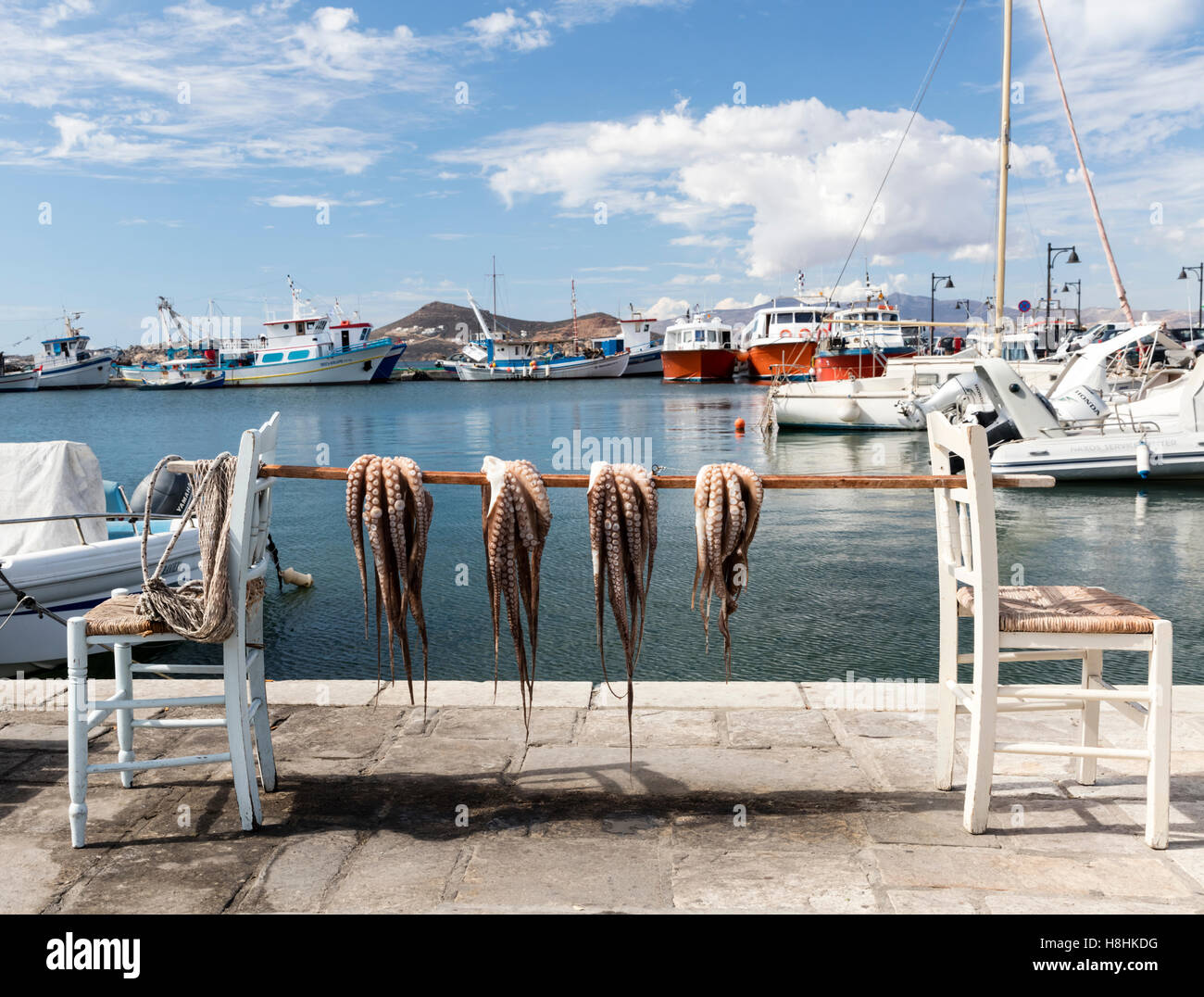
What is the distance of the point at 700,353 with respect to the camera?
208ft

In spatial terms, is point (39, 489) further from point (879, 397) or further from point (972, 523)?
point (879, 397)

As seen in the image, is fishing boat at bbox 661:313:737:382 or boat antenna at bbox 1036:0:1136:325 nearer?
boat antenna at bbox 1036:0:1136:325

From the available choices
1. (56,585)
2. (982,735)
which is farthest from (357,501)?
(56,585)

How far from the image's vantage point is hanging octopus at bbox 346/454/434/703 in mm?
2973

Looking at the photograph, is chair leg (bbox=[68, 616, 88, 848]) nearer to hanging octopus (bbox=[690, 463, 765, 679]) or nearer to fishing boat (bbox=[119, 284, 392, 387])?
hanging octopus (bbox=[690, 463, 765, 679])

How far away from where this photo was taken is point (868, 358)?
3828 cm

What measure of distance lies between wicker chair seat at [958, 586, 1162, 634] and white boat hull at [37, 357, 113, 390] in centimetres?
9208

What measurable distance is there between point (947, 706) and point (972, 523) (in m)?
0.76

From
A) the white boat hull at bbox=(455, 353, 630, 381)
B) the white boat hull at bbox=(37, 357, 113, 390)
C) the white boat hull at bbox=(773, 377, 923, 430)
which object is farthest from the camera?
the white boat hull at bbox=(37, 357, 113, 390)

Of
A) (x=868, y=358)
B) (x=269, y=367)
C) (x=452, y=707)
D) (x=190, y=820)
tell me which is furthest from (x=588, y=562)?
(x=269, y=367)

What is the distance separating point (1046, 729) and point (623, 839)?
6.15 feet

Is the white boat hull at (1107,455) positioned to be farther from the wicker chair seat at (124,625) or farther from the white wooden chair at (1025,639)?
the wicker chair seat at (124,625)

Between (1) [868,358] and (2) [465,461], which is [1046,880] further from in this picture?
(1) [868,358]

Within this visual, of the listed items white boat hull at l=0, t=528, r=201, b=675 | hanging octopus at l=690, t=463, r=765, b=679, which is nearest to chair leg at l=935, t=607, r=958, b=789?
hanging octopus at l=690, t=463, r=765, b=679
